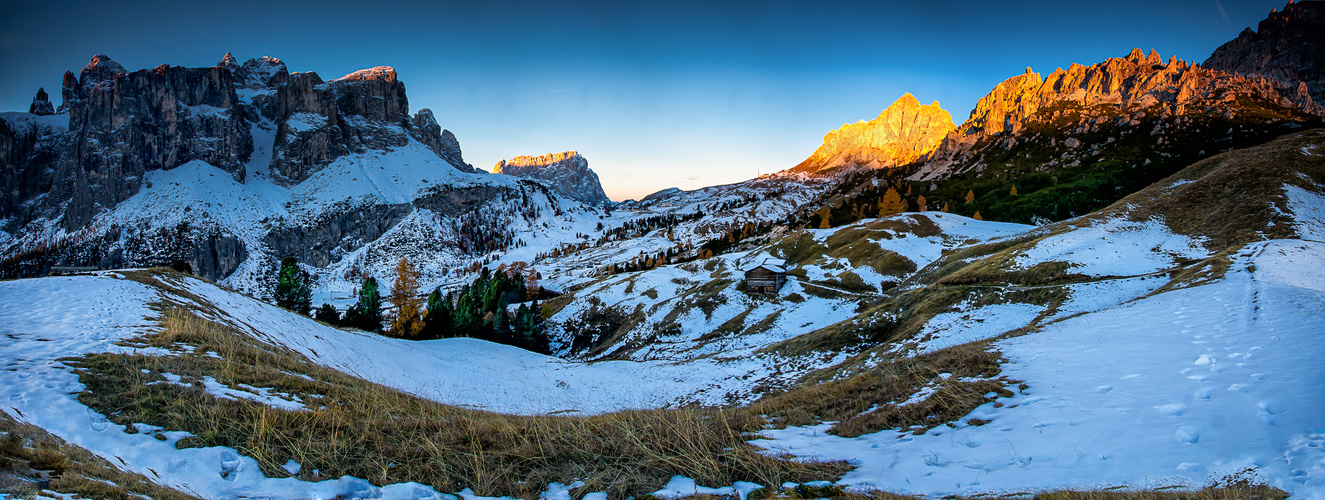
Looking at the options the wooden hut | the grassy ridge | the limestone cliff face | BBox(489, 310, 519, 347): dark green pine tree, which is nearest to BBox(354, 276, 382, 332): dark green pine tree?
BBox(489, 310, 519, 347): dark green pine tree

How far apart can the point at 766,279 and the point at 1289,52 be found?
9337 inches

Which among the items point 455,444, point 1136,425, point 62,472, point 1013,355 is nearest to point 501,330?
point 1013,355

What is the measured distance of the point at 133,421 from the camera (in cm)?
675

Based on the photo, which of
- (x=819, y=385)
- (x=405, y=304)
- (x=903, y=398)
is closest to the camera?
(x=903, y=398)

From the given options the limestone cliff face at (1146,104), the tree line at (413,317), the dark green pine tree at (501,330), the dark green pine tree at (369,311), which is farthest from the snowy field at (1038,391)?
the limestone cliff face at (1146,104)

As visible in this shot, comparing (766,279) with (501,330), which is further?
(501,330)

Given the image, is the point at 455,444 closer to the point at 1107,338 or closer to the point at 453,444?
the point at 453,444

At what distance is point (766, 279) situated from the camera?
59719 millimetres

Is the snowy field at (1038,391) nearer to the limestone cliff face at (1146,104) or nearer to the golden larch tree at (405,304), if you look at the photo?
the golden larch tree at (405,304)

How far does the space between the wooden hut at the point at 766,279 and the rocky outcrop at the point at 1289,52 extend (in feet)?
663

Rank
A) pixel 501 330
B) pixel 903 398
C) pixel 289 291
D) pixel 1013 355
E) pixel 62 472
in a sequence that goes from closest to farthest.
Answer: pixel 62 472
pixel 903 398
pixel 1013 355
pixel 289 291
pixel 501 330

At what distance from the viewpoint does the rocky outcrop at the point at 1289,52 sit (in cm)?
15525

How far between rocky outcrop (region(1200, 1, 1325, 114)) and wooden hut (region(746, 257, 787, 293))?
202 metres

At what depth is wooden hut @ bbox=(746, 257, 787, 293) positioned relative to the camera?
5925 centimetres
